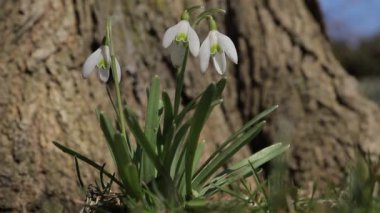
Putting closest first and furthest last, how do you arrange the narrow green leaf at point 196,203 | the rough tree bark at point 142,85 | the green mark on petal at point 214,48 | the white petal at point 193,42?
the narrow green leaf at point 196,203 → the white petal at point 193,42 → the green mark on petal at point 214,48 → the rough tree bark at point 142,85

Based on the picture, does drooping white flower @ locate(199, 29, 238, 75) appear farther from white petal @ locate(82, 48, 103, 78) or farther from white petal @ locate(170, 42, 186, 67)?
white petal @ locate(82, 48, 103, 78)

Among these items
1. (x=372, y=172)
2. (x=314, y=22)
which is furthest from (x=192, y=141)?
(x=314, y=22)

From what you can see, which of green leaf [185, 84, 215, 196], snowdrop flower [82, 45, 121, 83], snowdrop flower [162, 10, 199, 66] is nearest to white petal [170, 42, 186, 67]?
snowdrop flower [162, 10, 199, 66]

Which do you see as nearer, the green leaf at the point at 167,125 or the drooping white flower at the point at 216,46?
the green leaf at the point at 167,125

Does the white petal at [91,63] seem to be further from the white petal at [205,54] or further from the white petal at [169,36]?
the white petal at [205,54]

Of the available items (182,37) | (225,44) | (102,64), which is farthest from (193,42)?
(102,64)

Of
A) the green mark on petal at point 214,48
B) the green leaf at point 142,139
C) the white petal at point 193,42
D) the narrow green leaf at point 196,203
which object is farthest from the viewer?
the green mark on petal at point 214,48

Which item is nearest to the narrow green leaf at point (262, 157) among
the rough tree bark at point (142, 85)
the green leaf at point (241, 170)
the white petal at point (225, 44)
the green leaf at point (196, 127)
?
the green leaf at point (241, 170)
